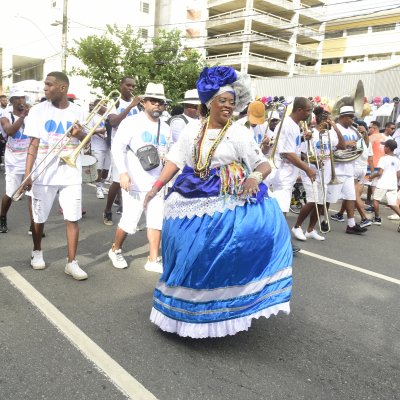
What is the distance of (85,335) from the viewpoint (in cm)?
310

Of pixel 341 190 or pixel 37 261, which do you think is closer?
pixel 37 261

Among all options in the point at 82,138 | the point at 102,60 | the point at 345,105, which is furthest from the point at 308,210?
the point at 102,60

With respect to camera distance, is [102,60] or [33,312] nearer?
[33,312]

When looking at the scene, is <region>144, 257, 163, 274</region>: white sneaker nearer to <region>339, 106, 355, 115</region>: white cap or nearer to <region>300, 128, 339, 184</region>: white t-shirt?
<region>300, 128, 339, 184</region>: white t-shirt

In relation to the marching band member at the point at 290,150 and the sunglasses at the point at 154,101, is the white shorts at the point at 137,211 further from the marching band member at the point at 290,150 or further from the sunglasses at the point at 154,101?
the marching band member at the point at 290,150

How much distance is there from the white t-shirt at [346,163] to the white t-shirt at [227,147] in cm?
399

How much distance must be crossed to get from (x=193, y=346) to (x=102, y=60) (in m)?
24.3

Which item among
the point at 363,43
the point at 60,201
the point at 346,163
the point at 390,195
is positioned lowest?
the point at 390,195

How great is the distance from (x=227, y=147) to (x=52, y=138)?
197cm

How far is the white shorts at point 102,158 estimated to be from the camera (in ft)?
28.7

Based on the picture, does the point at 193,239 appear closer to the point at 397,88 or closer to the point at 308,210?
the point at 308,210

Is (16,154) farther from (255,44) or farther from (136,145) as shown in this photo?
(255,44)

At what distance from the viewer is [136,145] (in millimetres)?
4594

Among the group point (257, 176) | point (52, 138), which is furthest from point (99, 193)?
point (257, 176)
